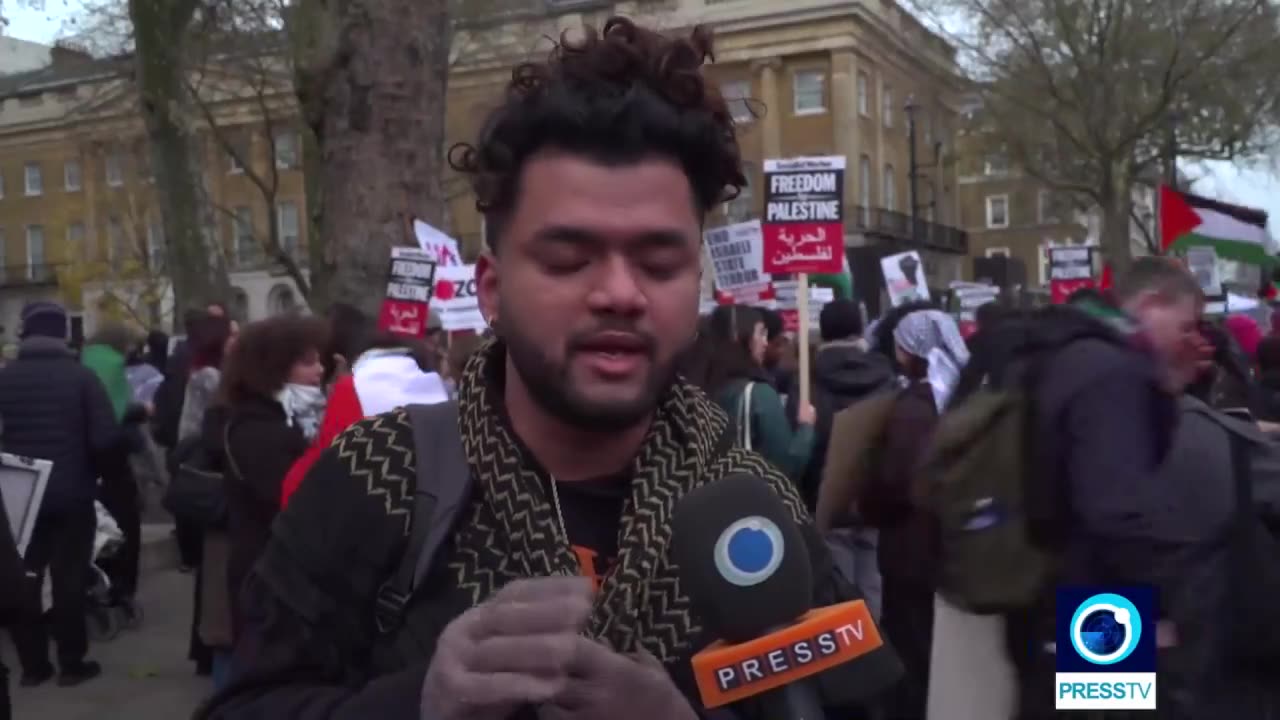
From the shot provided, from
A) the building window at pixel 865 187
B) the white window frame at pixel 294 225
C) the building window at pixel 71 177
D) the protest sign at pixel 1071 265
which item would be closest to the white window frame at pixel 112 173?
the building window at pixel 71 177

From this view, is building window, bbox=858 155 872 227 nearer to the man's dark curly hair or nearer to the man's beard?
the man's dark curly hair

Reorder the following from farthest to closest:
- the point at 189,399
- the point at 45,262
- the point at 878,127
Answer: the point at 45,262 → the point at 878,127 → the point at 189,399

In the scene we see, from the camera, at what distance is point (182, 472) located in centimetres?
641

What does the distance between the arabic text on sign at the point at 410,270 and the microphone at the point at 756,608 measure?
24.2 feet

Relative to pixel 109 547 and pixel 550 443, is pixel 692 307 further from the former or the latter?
pixel 109 547

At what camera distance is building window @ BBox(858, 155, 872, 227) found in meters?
49.4

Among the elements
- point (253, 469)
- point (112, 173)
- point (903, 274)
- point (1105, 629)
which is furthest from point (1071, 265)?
point (112, 173)

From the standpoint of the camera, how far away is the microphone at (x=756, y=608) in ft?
4.67

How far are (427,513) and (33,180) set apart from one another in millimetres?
67140

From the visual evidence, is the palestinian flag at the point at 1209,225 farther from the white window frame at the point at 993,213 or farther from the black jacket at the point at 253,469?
the white window frame at the point at 993,213

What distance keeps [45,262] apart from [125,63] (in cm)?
4522

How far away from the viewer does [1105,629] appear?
2088 millimetres

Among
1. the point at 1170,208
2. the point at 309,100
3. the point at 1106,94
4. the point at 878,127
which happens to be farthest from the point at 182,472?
the point at 878,127

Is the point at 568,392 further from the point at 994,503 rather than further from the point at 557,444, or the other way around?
the point at 994,503
